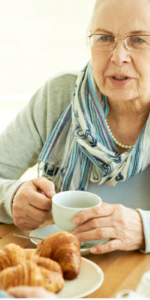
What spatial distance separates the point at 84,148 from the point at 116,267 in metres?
0.57

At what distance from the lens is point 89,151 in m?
1.25

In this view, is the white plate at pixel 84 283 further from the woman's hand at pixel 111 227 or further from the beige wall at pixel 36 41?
the beige wall at pixel 36 41

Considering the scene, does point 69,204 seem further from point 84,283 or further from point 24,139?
point 24,139

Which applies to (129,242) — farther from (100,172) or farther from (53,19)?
(53,19)

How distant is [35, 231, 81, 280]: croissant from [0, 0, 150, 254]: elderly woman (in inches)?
8.3

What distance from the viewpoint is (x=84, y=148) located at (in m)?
1.28

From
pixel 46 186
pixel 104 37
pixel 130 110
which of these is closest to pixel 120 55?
pixel 104 37

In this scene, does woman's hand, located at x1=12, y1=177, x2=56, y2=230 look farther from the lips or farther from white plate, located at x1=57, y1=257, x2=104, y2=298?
the lips

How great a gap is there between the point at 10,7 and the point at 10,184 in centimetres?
244

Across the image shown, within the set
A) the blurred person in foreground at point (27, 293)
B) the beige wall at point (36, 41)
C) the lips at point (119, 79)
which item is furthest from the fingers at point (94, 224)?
the beige wall at point (36, 41)

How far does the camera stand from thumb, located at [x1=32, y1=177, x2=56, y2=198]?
3.07 ft

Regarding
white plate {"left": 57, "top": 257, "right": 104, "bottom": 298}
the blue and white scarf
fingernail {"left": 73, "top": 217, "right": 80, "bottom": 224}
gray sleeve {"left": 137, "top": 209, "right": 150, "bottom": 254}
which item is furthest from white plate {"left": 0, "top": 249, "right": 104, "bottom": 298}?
the blue and white scarf

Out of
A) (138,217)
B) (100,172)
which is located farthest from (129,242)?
(100,172)

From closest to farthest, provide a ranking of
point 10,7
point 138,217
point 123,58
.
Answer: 1. point 138,217
2. point 123,58
3. point 10,7
